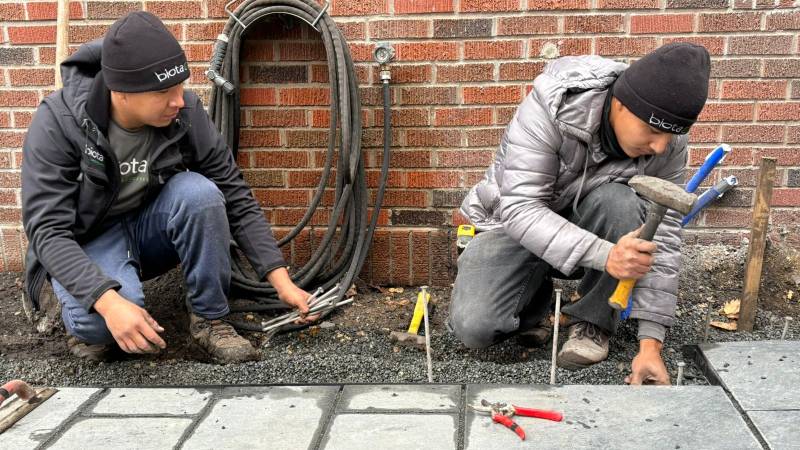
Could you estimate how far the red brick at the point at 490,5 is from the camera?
10.8 ft

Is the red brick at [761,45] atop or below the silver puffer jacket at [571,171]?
atop

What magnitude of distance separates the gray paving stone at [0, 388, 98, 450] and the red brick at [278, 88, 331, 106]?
62.5 inches

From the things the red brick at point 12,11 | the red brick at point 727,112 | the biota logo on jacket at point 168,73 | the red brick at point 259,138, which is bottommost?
the red brick at point 259,138

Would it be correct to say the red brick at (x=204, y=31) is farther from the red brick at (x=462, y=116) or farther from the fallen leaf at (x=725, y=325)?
the fallen leaf at (x=725, y=325)

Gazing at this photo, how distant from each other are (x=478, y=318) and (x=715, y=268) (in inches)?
54.1

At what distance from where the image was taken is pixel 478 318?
2738mm

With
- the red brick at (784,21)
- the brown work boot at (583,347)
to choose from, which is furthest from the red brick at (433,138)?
the red brick at (784,21)

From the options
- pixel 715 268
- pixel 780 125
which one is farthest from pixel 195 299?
pixel 780 125

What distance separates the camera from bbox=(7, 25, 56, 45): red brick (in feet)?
11.4

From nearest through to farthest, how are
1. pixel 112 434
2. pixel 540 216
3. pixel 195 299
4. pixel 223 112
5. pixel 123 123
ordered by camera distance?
pixel 112 434, pixel 540 216, pixel 123 123, pixel 195 299, pixel 223 112

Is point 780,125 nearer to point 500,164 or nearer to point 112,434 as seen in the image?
point 500,164

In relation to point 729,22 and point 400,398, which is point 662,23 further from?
point 400,398

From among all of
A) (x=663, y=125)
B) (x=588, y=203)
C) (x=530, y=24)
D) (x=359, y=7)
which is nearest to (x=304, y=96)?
(x=359, y=7)

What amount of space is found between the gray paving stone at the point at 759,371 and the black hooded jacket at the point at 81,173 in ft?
5.36
